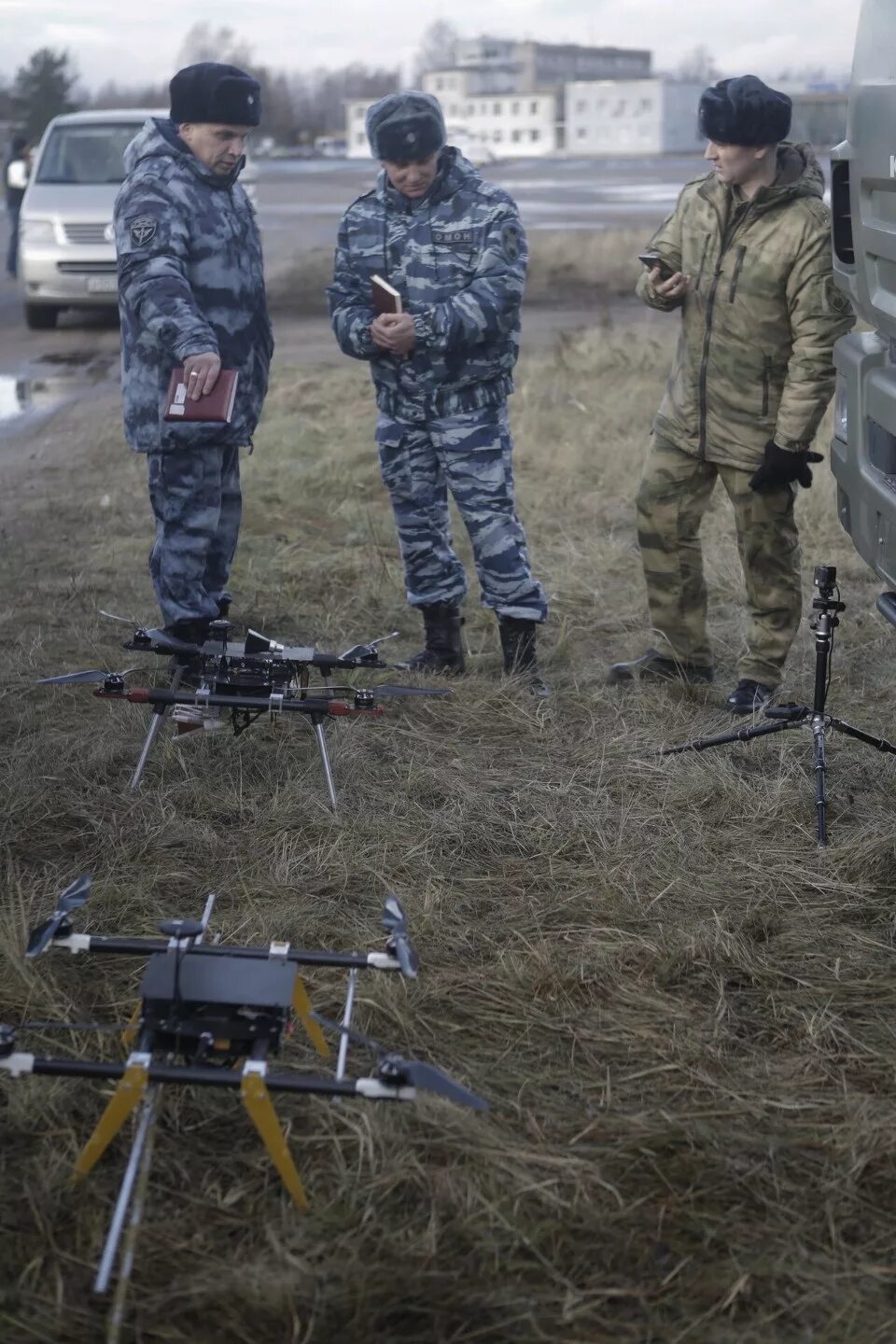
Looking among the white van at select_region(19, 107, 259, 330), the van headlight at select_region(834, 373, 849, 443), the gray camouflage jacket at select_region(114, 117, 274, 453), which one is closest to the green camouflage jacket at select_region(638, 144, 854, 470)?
the van headlight at select_region(834, 373, 849, 443)

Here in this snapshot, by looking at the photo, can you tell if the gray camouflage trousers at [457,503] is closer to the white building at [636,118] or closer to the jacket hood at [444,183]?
the jacket hood at [444,183]

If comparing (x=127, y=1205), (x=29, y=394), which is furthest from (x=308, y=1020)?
(x=29, y=394)

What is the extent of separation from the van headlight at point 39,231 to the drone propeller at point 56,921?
39.3 ft

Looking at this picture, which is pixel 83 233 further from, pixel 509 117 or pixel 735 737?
pixel 509 117

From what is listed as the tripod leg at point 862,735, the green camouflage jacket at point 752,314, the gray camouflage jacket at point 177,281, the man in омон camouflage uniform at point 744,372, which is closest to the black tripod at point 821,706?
the tripod leg at point 862,735

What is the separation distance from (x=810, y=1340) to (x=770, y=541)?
2966 mm

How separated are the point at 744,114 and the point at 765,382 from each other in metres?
0.79

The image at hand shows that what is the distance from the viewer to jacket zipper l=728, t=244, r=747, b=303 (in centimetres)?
439

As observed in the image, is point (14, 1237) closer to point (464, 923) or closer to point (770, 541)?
point (464, 923)

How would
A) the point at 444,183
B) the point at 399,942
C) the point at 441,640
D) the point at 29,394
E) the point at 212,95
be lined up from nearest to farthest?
Result: the point at 399,942
the point at 212,95
the point at 444,183
the point at 441,640
the point at 29,394

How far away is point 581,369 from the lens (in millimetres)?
10516

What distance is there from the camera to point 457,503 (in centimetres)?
493

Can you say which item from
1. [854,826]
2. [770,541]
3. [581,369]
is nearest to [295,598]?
[770,541]

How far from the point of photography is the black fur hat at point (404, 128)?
446cm
